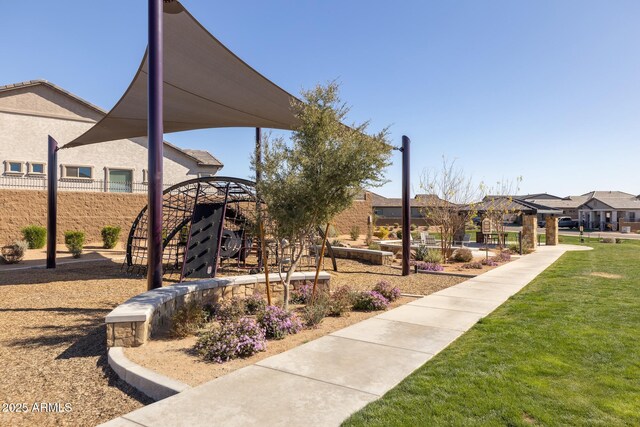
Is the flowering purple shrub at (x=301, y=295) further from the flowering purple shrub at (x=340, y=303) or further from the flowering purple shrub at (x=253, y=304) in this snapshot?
the flowering purple shrub at (x=253, y=304)

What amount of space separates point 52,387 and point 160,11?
248 inches

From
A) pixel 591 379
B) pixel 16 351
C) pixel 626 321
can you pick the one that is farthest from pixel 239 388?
pixel 626 321

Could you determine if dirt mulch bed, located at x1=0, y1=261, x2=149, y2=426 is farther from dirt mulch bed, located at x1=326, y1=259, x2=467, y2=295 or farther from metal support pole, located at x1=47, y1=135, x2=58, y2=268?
dirt mulch bed, located at x1=326, y1=259, x2=467, y2=295

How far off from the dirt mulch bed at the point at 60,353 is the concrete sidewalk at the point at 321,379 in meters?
0.74

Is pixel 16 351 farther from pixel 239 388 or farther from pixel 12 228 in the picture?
pixel 12 228

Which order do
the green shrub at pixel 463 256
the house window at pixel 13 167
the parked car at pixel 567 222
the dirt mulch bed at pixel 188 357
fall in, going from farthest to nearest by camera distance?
the parked car at pixel 567 222, the house window at pixel 13 167, the green shrub at pixel 463 256, the dirt mulch bed at pixel 188 357

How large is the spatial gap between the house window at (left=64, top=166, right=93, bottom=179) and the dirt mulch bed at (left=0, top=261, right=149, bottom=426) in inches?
668

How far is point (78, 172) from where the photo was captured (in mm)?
25406

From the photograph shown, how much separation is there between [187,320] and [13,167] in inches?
958

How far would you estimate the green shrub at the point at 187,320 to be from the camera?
243 inches

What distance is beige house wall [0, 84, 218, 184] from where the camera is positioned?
914 inches

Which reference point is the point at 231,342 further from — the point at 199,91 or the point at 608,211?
the point at 608,211

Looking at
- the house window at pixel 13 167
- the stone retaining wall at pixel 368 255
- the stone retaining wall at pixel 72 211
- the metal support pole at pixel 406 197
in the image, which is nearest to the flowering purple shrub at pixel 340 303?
the metal support pole at pixel 406 197

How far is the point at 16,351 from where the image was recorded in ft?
18.2
